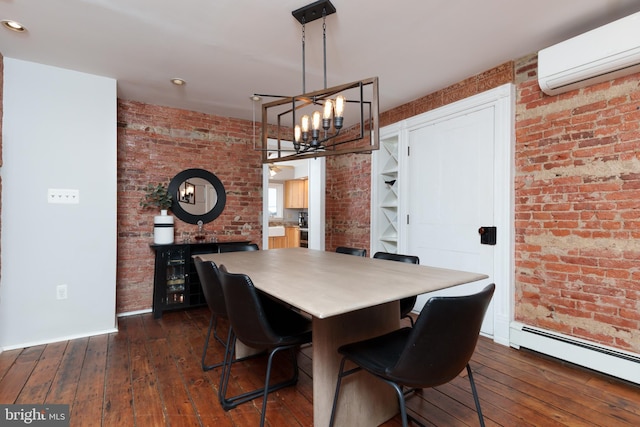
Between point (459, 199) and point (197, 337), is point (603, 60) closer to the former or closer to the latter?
point (459, 199)

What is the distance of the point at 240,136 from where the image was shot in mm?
4555

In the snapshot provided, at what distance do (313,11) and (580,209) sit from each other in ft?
8.09

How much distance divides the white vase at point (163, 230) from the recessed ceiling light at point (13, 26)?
79.5 inches

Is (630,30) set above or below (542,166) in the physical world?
above

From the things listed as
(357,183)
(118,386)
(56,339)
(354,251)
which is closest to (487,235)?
(354,251)

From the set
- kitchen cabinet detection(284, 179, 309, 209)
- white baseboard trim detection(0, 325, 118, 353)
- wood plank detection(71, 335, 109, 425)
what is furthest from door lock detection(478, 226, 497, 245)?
kitchen cabinet detection(284, 179, 309, 209)

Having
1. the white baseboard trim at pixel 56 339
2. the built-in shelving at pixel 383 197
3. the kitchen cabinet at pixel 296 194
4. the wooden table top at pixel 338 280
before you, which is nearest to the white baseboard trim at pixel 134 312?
the white baseboard trim at pixel 56 339

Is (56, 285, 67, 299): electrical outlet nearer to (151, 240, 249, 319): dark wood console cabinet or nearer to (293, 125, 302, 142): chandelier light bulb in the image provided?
(151, 240, 249, 319): dark wood console cabinet

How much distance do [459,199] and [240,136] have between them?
308 centimetres

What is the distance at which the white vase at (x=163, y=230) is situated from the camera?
3.73m

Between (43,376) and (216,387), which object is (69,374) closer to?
(43,376)

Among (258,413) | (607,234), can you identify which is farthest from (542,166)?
(258,413)

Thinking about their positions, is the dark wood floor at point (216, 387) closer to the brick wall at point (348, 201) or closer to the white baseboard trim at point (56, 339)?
the white baseboard trim at point (56, 339)

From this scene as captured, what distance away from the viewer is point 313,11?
2.09m
